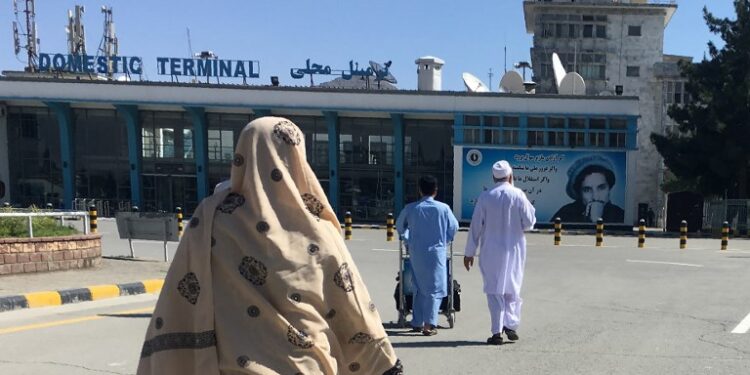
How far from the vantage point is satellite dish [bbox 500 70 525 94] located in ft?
102

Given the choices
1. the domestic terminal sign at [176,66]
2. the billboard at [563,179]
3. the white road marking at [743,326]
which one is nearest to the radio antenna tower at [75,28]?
the domestic terminal sign at [176,66]

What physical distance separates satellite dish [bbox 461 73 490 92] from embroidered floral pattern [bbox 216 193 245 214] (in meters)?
28.9

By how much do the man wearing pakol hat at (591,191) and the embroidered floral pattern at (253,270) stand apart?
27594 millimetres

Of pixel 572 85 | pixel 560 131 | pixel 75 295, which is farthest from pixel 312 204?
pixel 572 85

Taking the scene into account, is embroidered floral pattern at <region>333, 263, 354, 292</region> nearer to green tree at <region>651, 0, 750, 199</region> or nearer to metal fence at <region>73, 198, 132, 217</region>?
green tree at <region>651, 0, 750, 199</region>

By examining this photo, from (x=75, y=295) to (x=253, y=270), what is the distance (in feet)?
24.1

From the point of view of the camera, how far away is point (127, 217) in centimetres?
1232

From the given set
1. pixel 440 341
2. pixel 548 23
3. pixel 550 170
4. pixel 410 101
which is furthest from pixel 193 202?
pixel 548 23

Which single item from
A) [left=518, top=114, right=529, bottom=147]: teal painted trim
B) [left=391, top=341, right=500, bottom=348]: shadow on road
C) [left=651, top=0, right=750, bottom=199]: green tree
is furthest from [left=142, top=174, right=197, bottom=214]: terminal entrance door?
[left=391, top=341, right=500, bottom=348]: shadow on road

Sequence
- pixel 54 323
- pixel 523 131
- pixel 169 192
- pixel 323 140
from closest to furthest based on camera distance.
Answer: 1. pixel 54 323
2. pixel 523 131
3. pixel 323 140
4. pixel 169 192

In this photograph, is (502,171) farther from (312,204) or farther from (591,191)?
(591,191)

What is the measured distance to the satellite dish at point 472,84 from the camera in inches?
1193

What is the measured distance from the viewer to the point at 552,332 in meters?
6.33

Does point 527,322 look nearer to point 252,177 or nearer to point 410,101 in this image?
point 252,177
